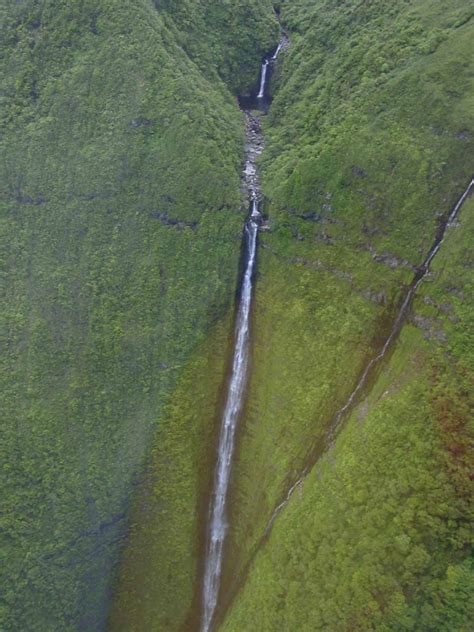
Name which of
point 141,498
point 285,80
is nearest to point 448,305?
point 141,498

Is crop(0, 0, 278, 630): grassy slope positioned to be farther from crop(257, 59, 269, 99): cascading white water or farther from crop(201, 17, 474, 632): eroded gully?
crop(257, 59, 269, 99): cascading white water

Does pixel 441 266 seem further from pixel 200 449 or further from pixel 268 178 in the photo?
pixel 200 449

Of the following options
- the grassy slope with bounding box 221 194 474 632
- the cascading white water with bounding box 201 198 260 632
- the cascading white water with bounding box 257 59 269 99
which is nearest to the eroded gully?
the cascading white water with bounding box 201 198 260 632

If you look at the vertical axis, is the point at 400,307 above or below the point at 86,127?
below

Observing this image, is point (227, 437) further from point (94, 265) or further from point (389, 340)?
point (94, 265)

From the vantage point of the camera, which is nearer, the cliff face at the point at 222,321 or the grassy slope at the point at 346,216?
the cliff face at the point at 222,321

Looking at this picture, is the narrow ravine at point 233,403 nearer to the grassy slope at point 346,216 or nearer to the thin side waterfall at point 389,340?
the grassy slope at point 346,216

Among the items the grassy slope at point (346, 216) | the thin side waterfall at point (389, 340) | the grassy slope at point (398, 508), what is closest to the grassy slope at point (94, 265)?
the grassy slope at point (346, 216)
